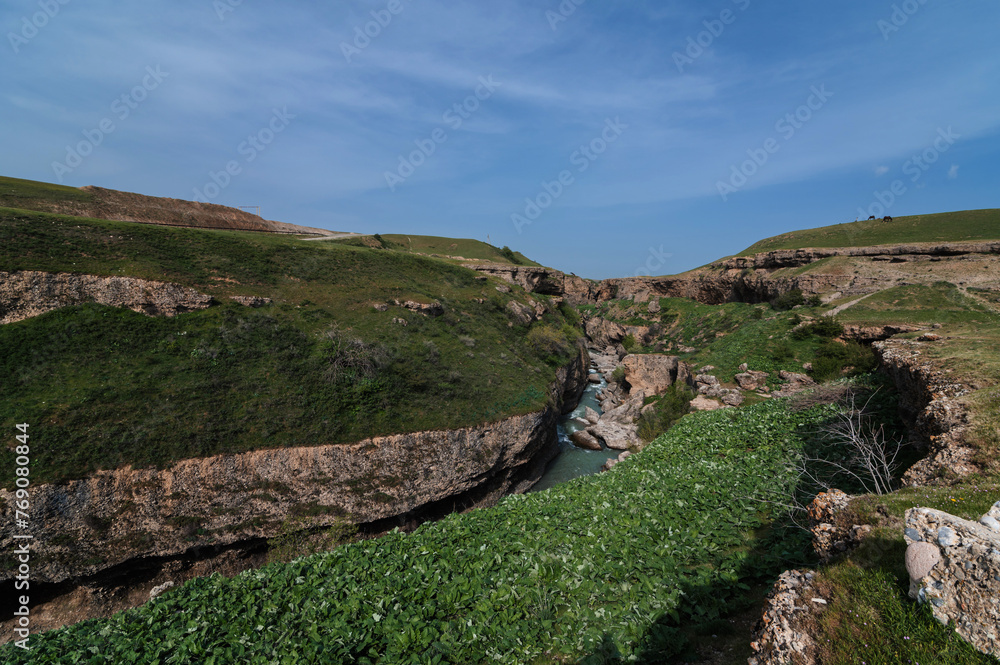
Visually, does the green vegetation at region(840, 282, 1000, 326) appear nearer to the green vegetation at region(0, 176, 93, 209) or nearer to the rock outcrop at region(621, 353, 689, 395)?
the rock outcrop at region(621, 353, 689, 395)

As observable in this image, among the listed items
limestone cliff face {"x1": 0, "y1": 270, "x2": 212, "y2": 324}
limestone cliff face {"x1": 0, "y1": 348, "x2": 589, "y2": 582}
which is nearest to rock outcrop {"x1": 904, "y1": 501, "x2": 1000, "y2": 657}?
limestone cliff face {"x1": 0, "y1": 348, "x2": 589, "y2": 582}

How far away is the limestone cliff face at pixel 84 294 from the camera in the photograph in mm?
21500

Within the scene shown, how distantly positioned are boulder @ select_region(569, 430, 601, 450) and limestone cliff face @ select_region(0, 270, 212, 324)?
32820mm

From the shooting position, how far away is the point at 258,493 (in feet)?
63.1

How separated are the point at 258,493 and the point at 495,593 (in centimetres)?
1651

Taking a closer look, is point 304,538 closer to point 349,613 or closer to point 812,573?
point 349,613

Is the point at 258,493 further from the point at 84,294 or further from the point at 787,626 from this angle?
the point at 787,626

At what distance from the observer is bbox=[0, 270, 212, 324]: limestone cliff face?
21500 mm

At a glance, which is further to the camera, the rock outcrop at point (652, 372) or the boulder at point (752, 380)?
the rock outcrop at point (652, 372)

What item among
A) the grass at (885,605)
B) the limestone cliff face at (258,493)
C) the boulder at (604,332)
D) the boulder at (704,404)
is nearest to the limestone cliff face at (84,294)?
the limestone cliff face at (258,493)

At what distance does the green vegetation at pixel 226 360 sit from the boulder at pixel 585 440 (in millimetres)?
5355

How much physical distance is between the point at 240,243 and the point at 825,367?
52.2 metres

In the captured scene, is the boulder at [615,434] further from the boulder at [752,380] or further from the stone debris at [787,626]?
the stone debris at [787,626]

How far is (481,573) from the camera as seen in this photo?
32.2 ft
